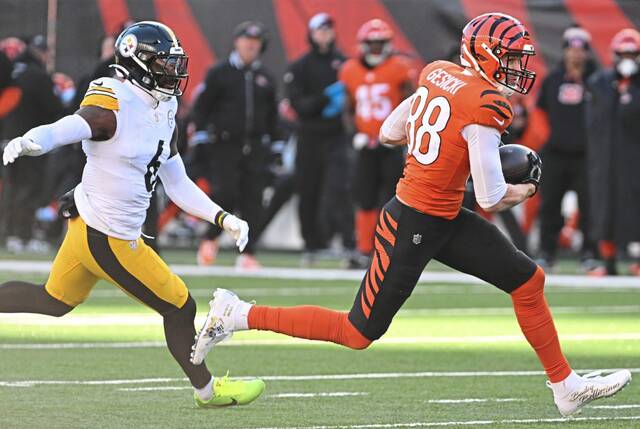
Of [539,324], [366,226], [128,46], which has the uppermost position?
[128,46]

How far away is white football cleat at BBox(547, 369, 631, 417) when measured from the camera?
650 cm

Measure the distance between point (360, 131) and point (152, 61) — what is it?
28.5ft

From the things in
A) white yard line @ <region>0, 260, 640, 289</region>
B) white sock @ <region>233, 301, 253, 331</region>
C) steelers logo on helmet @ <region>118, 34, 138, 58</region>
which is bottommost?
white yard line @ <region>0, 260, 640, 289</region>

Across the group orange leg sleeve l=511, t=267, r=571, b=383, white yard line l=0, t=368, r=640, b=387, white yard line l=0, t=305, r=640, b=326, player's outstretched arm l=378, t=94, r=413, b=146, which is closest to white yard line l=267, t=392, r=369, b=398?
white yard line l=0, t=368, r=640, b=387

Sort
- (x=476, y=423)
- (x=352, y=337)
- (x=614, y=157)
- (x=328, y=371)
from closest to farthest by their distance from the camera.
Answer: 1. (x=476, y=423)
2. (x=352, y=337)
3. (x=328, y=371)
4. (x=614, y=157)

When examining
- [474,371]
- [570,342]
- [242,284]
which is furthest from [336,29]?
[474,371]

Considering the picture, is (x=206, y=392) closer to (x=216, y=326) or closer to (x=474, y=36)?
(x=216, y=326)

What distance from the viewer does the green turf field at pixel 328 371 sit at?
21.4 feet

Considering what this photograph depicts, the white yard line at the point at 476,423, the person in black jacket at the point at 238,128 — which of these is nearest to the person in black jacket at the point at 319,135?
the person in black jacket at the point at 238,128

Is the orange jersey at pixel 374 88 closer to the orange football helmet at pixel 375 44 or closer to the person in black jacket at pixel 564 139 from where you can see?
the orange football helmet at pixel 375 44

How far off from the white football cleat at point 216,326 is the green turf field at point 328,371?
297 mm

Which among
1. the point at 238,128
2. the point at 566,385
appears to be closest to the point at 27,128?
the point at 238,128

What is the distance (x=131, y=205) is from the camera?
6504 millimetres

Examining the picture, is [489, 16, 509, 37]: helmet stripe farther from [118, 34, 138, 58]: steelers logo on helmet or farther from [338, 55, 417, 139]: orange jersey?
[338, 55, 417, 139]: orange jersey
